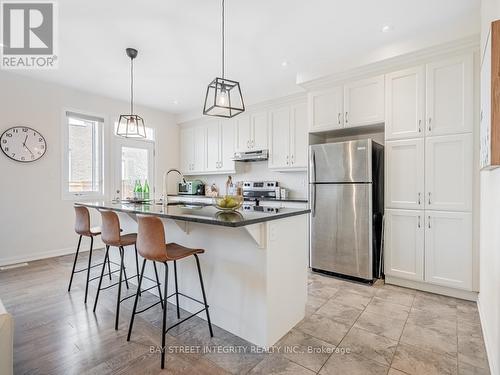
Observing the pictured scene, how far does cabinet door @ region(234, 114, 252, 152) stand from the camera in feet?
15.7

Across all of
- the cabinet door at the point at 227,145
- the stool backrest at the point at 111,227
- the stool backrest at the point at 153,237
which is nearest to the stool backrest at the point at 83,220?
the stool backrest at the point at 111,227

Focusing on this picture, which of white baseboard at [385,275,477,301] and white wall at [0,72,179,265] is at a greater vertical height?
white wall at [0,72,179,265]

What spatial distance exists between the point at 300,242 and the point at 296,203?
5.88 ft

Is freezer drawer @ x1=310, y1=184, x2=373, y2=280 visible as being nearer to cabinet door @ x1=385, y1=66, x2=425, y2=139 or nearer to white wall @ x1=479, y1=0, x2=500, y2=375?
cabinet door @ x1=385, y1=66, x2=425, y2=139

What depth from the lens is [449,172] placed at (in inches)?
104

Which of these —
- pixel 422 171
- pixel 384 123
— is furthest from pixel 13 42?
pixel 422 171

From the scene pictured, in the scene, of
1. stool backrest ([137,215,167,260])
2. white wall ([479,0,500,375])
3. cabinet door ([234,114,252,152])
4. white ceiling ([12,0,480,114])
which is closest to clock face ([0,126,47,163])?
white ceiling ([12,0,480,114])

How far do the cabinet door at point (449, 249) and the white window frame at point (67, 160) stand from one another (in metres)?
5.04

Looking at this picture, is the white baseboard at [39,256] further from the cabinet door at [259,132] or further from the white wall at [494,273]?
the white wall at [494,273]

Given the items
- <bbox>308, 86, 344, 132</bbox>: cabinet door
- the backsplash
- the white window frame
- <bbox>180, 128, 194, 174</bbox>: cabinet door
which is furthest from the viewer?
<bbox>180, 128, 194, 174</bbox>: cabinet door

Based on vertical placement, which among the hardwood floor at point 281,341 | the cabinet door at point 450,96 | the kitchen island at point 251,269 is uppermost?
the cabinet door at point 450,96

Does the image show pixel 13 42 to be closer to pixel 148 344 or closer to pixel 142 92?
pixel 142 92

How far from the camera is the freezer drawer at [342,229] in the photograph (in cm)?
299

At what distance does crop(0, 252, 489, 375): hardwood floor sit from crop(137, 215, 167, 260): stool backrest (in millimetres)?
702
